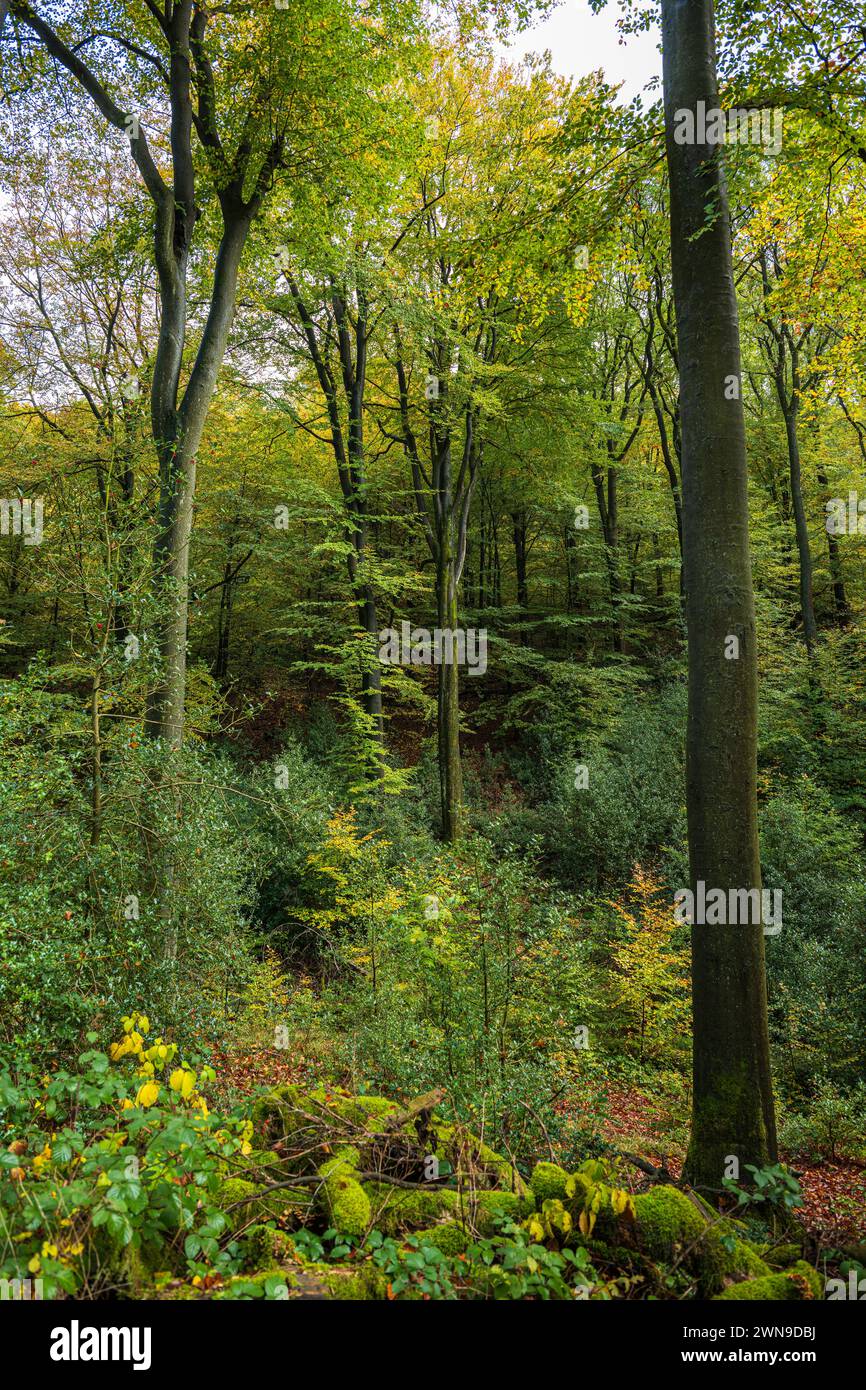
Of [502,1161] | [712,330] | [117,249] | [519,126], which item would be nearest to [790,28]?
[712,330]

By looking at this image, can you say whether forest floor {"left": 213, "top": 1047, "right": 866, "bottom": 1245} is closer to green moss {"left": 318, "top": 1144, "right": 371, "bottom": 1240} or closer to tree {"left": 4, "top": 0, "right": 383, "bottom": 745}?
green moss {"left": 318, "top": 1144, "right": 371, "bottom": 1240}

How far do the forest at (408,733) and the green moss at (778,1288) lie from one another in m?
0.03

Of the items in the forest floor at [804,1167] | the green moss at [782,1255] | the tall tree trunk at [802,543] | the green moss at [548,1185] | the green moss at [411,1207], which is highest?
the tall tree trunk at [802,543]

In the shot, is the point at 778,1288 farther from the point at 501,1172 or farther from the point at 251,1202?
the point at 251,1202

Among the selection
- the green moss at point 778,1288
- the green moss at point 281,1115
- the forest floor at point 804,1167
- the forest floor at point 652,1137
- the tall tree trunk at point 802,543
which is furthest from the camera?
the tall tree trunk at point 802,543

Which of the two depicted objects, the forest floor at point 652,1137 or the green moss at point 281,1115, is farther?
the forest floor at point 652,1137

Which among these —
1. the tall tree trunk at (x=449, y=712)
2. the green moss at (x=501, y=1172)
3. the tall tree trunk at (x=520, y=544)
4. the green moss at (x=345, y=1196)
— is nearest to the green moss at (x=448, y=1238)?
the green moss at (x=345, y=1196)

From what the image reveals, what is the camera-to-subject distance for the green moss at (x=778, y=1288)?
2.49m

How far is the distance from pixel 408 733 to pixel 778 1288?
48.2ft

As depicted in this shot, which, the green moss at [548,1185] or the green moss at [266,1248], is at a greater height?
the green moss at [266,1248]

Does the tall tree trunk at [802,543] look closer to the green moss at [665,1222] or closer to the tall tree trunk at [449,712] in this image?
the tall tree trunk at [449,712]

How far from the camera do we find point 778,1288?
2562mm

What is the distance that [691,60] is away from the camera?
442cm

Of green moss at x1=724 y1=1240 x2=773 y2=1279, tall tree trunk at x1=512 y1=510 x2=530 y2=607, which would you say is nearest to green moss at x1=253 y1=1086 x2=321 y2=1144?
green moss at x1=724 y1=1240 x2=773 y2=1279
